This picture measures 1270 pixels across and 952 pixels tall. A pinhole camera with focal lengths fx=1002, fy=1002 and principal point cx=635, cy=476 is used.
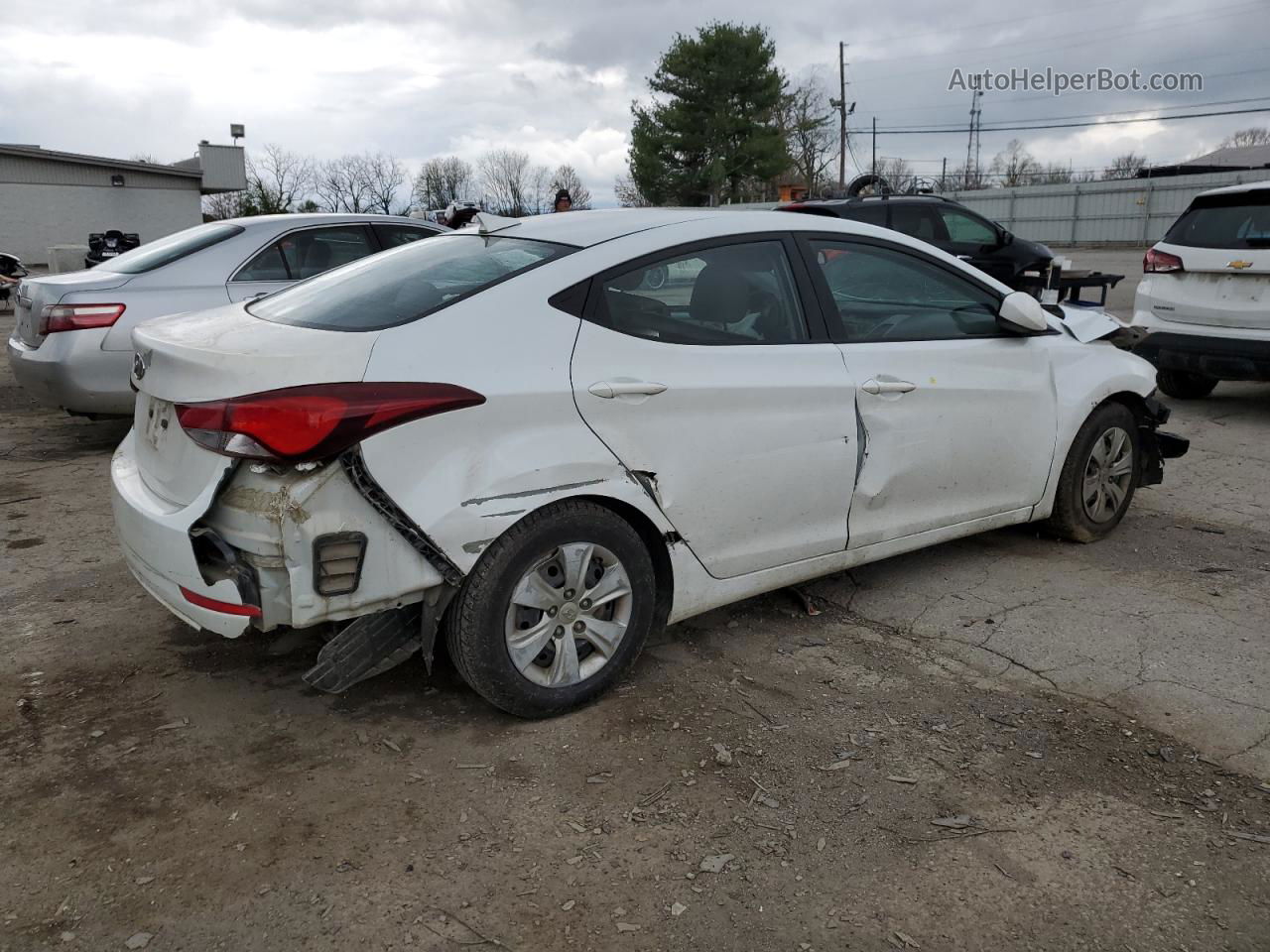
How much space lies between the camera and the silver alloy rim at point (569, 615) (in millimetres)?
3051

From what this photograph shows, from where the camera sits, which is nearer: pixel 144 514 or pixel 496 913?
pixel 496 913

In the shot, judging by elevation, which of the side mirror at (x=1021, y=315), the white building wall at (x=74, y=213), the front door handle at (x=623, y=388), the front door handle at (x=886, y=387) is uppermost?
the white building wall at (x=74, y=213)

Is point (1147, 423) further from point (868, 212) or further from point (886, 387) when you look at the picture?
point (868, 212)

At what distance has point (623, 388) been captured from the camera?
3.16 m

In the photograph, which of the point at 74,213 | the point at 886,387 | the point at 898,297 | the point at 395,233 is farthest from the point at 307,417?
the point at 74,213

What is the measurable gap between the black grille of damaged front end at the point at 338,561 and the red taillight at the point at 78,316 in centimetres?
457

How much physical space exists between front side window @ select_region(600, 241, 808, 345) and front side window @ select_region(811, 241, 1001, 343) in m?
0.24

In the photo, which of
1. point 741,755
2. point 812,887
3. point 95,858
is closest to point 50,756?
point 95,858

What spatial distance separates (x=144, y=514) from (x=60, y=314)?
4.15 m

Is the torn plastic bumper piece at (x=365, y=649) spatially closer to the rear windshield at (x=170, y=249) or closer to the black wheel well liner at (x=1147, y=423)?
the black wheel well liner at (x=1147, y=423)

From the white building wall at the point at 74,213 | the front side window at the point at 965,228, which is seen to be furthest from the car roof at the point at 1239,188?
Answer: the white building wall at the point at 74,213

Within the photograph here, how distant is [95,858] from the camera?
2.56 meters

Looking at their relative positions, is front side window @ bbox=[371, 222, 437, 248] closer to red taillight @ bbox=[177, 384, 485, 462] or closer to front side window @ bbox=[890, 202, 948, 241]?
red taillight @ bbox=[177, 384, 485, 462]

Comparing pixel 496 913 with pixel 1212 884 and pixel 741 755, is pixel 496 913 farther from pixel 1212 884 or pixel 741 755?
pixel 1212 884
